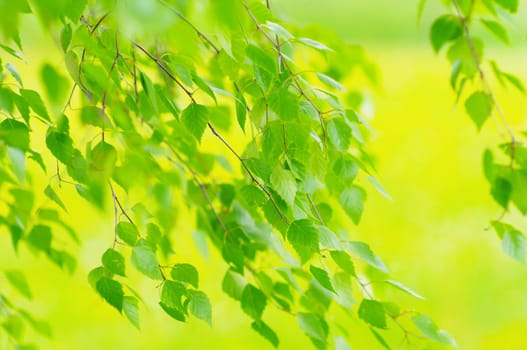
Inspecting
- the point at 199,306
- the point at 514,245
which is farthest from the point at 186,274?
the point at 514,245

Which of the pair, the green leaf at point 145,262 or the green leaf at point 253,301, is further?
the green leaf at point 253,301

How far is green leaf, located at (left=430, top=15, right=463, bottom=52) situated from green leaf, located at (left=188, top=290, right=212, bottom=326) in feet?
2.05

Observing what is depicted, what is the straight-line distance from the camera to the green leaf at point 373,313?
1143 mm

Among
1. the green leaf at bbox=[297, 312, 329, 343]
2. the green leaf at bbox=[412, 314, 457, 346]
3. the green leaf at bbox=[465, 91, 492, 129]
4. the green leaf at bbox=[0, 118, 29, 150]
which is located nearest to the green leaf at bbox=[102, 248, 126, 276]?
the green leaf at bbox=[0, 118, 29, 150]

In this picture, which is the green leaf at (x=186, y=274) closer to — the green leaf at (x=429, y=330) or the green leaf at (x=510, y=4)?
the green leaf at (x=429, y=330)

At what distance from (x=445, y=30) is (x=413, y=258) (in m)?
1.83

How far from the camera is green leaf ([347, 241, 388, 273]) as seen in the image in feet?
3.82

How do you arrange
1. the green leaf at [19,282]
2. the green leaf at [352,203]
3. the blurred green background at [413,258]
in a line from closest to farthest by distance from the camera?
the green leaf at [352,203] < the green leaf at [19,282] < the blurred green background at [413,258]

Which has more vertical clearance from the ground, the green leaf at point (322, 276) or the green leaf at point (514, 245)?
the green leaf at point (514, 245)

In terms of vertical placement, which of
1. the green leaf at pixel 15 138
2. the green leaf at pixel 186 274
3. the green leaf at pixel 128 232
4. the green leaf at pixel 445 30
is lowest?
the green leaf at pixel 186 274

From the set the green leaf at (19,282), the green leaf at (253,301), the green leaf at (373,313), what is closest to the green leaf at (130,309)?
the green leaf at (253,301)

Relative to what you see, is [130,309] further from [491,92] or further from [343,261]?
[491,92]

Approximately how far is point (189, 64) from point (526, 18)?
4923 mm

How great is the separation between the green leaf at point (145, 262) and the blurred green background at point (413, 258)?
88cm
